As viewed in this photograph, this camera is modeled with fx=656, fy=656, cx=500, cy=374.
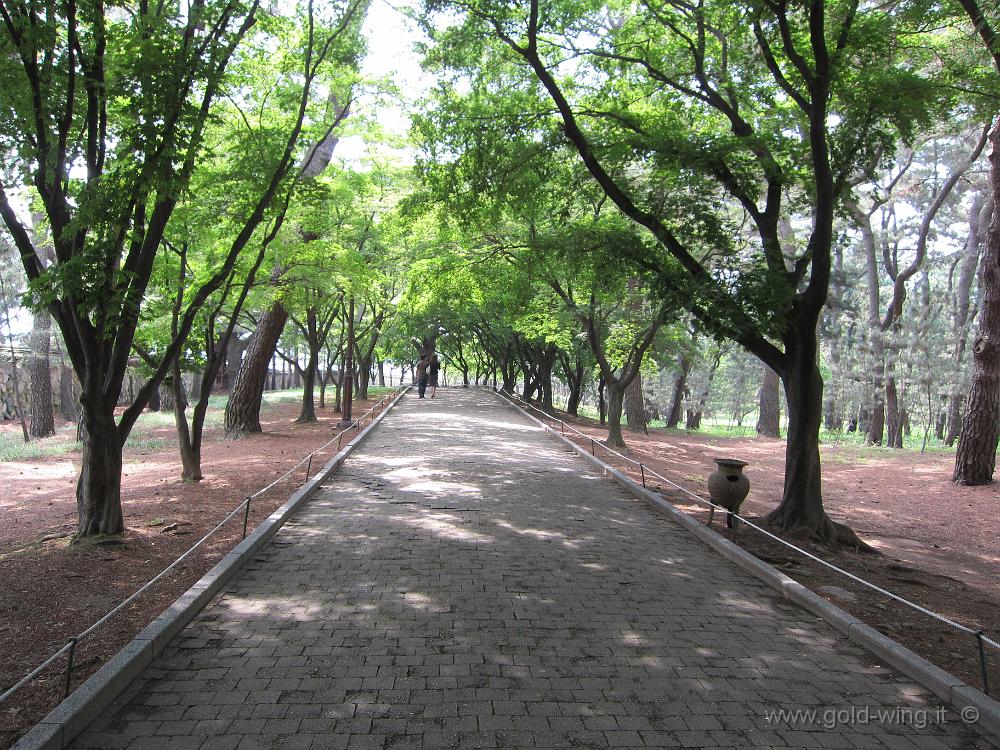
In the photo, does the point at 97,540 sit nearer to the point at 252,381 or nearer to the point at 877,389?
the point at 252,381

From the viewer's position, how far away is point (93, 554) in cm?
626

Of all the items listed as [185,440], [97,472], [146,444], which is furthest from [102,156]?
[146,444]

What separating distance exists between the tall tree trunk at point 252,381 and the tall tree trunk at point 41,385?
23.2 ft

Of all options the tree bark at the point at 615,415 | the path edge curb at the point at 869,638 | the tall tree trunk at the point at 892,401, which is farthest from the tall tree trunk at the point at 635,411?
the path edge curb at the point at 869,638

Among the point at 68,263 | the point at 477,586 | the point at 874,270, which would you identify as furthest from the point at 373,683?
the point at 874,270

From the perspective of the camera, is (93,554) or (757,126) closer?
(93,554)

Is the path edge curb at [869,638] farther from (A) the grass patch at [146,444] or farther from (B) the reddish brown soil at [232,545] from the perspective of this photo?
(A) the grass patch at [146,444]

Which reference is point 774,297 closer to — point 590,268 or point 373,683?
point 590,268

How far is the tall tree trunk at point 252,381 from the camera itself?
16844mm

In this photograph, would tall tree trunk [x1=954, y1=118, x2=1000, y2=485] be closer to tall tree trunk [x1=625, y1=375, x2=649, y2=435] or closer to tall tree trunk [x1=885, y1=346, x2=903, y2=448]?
tall tree trunk [x1=885, y1=346, x2=903, y2=448]

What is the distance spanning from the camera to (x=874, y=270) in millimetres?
24453

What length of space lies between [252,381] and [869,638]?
15.4m

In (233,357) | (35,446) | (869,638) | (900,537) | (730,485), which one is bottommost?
(900,537)

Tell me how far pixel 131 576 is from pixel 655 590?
4.58 m
